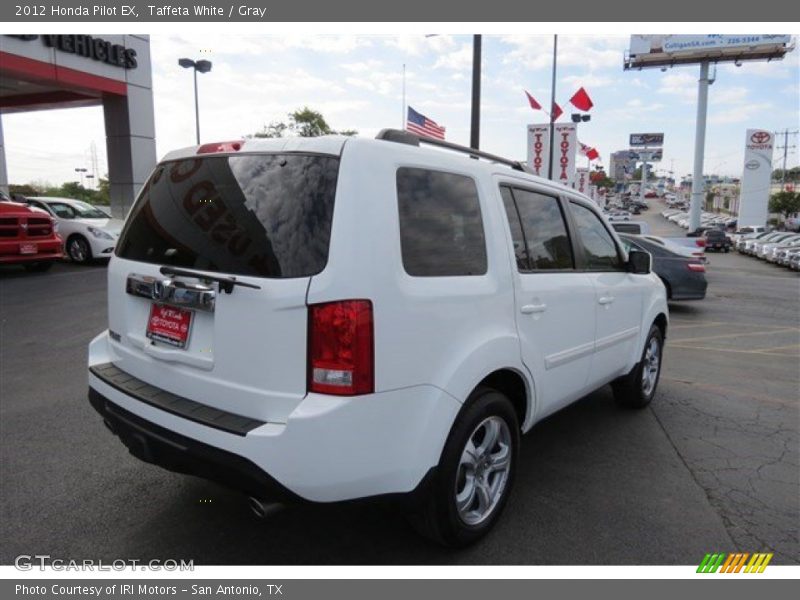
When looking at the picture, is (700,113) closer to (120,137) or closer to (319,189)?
(120,137)

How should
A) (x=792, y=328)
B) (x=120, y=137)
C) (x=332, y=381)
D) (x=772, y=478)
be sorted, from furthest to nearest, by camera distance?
1. (x=120, y=137)
2. (x=792, y=328)
3. (x=772, y=478)
4. (x=332, y=381)

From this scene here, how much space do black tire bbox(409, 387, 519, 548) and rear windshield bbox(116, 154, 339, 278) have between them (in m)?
1.04

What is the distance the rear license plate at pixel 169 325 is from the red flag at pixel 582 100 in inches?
629

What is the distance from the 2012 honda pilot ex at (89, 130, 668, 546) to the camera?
88.5 inches

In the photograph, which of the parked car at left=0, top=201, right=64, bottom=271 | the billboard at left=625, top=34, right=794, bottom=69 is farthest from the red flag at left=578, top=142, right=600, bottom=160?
the billboard at left=625, top=34, right=794, bottom=69

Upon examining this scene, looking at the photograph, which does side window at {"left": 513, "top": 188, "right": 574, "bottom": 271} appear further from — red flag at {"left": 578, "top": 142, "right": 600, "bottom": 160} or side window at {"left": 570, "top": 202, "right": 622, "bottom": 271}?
red flag at {"left": 578, "top": 142, "right": 600, "bottom": 160}

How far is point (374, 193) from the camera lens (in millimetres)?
2371

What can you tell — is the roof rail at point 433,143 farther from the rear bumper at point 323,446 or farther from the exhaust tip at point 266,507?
the exhaust tip at point 266,507

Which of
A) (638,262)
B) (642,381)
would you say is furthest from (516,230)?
(642,381)

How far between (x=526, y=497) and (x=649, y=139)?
471 ft

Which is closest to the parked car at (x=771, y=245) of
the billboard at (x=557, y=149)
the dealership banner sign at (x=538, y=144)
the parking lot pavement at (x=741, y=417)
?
the billboard at (x=557, y=149)

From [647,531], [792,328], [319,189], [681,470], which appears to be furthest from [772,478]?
[792,328]

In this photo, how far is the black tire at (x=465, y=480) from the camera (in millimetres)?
2602

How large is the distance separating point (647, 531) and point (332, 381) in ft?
6.64
